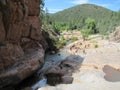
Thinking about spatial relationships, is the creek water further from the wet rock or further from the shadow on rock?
the wet rock

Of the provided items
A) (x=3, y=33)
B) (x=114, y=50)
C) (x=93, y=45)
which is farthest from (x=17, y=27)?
(x=93, y=45)

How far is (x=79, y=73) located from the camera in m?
41.7

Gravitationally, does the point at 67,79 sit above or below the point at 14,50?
below

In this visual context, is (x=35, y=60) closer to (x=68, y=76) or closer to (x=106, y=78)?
(x=68, y=76)

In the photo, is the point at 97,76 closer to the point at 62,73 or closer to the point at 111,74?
the point at 111,74

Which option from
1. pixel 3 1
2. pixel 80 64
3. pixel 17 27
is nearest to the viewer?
pixel 3 1

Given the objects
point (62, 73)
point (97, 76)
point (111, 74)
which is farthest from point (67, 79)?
point (111, 74)

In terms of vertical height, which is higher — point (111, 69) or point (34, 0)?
point (34, 0)

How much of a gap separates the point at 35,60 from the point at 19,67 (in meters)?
4.18

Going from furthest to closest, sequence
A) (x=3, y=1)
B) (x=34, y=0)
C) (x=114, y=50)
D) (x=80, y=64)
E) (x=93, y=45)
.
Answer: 1. (x=93, y=45)
2. (x=114, y=50)
3. (x=80, y=64)
4. (x=34, y=0)
5. (x=3, y=1)

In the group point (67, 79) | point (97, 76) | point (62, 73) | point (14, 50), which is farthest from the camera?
point (62, 73)

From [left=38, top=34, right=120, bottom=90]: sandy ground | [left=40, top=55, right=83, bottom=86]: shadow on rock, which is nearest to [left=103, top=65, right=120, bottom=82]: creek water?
[left=38, top=34, right=120, bottom=90]: sandy ground

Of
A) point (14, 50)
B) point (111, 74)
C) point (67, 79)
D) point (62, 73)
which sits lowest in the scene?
point (111, 74)

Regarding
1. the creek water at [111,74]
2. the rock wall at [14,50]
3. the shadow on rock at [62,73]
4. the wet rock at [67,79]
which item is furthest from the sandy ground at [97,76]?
the rock wall at [14,50]
